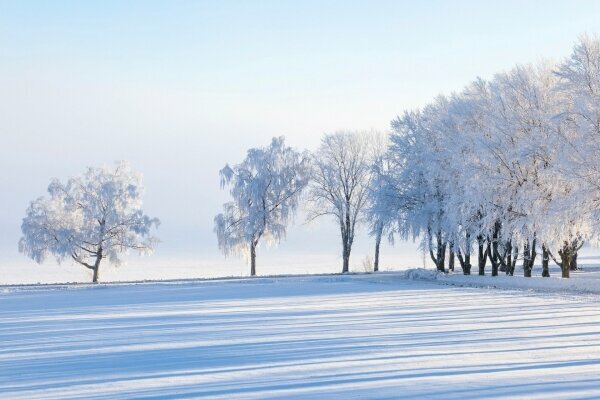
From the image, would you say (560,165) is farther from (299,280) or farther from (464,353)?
(464,353)

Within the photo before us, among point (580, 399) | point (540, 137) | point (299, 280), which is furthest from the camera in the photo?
point (299, 280)

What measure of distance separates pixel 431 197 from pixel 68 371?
110 ft

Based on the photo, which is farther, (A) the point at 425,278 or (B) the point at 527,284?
(A) the point at 425,278

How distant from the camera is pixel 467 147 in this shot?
3816cm

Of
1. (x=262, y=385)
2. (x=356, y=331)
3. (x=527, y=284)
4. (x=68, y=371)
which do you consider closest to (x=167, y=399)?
(x=262, y=385)

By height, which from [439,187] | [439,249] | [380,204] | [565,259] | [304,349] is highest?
[439,187]

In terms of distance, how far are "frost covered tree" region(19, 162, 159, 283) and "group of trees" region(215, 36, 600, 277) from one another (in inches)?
245

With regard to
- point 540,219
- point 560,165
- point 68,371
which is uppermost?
point 560,165

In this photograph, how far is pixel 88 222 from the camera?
46188mm

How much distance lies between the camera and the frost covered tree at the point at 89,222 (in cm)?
4550

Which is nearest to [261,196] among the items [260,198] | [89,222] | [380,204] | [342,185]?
[260,198]

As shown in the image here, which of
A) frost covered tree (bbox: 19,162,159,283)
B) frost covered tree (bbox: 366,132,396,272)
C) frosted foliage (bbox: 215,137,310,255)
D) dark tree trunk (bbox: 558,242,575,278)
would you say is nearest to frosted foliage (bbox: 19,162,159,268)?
frost covered tree (bbox: 19,162,159,283)

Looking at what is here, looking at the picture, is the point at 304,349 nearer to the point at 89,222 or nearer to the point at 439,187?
the point at 439,187

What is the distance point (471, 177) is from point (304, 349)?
25.2 metres
